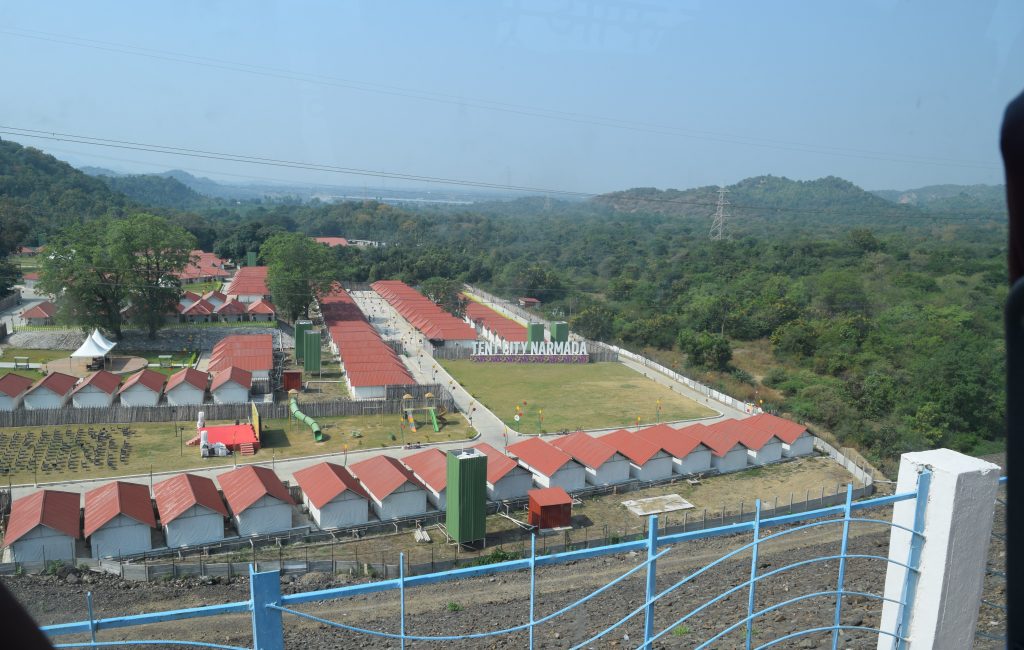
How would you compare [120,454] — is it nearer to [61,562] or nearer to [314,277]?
[61,562]

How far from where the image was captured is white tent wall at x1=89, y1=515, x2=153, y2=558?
984cm

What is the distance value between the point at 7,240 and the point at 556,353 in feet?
104

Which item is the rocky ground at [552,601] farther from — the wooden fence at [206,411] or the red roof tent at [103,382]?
the red roof tent at [103,382]

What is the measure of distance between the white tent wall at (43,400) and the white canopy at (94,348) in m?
2.95

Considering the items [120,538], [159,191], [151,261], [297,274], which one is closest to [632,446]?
[120,538]

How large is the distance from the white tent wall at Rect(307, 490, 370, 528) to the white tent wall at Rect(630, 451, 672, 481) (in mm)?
4955

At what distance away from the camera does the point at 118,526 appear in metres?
9.88

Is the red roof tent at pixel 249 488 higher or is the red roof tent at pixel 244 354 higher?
the red roof tent at pixel 249 488

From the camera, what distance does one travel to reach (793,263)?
38062 millimetres

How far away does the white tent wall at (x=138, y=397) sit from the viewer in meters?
16.7

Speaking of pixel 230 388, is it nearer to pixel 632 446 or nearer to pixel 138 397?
pixel 138 397

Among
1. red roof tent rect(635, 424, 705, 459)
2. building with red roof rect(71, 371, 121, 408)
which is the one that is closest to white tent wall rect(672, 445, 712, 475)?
red roof tent rect(635, 424, 705, 459)

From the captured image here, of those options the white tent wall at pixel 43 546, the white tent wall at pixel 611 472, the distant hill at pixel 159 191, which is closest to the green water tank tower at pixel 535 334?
the white tent wall at pixel 611 472

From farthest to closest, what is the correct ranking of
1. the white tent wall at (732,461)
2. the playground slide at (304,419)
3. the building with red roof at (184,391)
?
1. the building with red roof at (184,391)
2. the playground slide at (304,419)
3. the white tent wall at (732,461)
